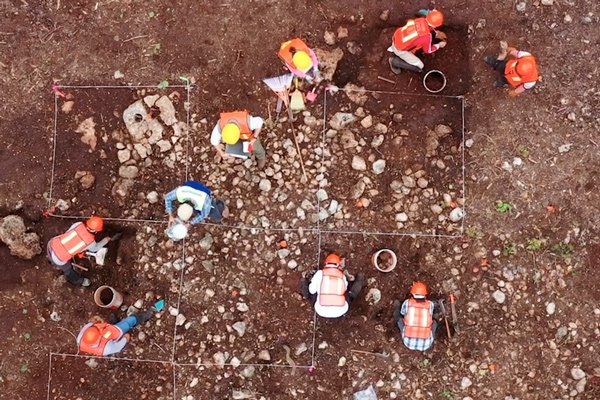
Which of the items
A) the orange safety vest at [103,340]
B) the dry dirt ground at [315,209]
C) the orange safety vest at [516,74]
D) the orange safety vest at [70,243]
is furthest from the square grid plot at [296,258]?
the orange safety vest at [70,243]

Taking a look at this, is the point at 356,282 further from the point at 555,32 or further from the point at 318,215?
the point at 555,32

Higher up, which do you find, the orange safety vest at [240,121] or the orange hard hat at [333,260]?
the orange safety vest at [240,121]

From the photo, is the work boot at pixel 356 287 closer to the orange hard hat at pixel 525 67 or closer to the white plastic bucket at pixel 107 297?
the white plastic bucket at pixel 107 297

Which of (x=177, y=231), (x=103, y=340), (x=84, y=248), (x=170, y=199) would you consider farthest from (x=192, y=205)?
(x=103, y=340)

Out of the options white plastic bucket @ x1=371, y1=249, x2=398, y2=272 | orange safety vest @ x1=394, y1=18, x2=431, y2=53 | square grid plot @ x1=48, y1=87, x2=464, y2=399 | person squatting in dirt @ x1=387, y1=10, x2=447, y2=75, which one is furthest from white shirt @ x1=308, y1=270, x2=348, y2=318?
orange safety vest @ x1=394, y1=18, x2=431, y2=53

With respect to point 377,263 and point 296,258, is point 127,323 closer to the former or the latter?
point 296,258

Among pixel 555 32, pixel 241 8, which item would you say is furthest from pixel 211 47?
pixel 555 32
